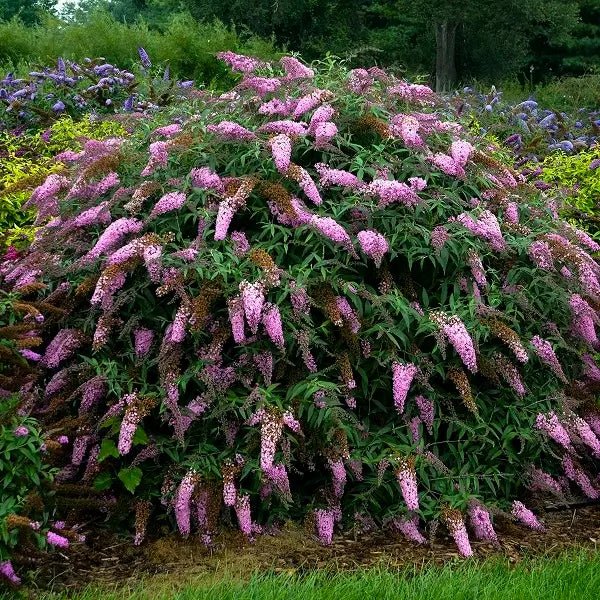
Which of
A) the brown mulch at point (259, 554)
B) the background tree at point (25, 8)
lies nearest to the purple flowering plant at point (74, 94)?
the brown mulch at point (259, 554)

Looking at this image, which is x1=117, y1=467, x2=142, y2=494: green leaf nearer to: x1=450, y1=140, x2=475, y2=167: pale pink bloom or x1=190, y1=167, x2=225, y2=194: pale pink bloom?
x1=190, y1=167, x2=225, y2=194: pale pink bloom

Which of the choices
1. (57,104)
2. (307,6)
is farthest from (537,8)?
(57,104)

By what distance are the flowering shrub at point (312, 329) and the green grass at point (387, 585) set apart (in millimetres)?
346

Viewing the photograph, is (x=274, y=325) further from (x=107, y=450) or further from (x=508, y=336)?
(x=508, y=336)

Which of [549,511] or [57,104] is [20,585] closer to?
[549,511]

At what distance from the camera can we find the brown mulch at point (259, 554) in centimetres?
383

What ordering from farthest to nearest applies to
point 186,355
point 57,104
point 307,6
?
point 307,6 < point 57,104 < point 186,355

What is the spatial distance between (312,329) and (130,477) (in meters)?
1.09

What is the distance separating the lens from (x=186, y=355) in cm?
429

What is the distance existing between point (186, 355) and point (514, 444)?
5.76 ft

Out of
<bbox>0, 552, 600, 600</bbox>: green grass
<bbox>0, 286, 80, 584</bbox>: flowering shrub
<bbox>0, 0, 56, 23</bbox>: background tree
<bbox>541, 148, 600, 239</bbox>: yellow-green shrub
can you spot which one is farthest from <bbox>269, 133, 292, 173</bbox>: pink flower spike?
<bbox>0, 0, 56, 23</bbox>: background tree

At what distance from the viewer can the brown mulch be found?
383 cm

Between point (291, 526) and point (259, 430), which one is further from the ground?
point (259, 430)

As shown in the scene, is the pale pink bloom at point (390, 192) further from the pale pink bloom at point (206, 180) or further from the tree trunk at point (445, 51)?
the tree trunk at point (445, 51)
